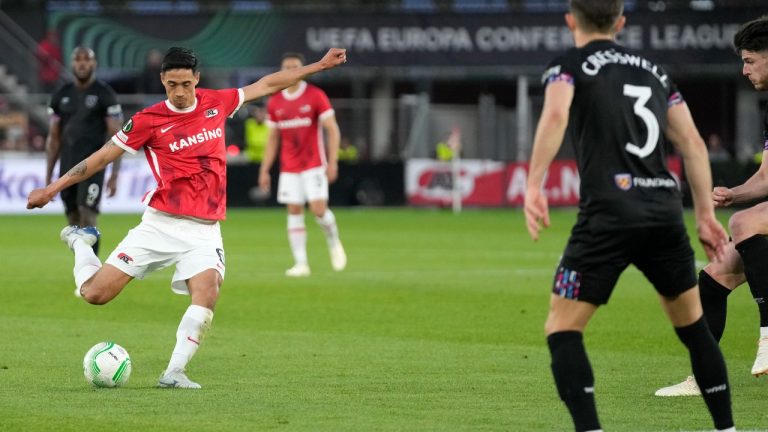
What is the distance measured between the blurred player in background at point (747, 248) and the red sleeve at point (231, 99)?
9.92 ft

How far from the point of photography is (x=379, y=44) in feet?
118

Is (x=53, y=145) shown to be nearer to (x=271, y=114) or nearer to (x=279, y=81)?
(x=271, y=114)

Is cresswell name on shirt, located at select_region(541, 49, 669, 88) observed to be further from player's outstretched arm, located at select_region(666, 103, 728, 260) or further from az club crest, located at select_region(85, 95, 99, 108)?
az club crest, located at select_region(85, 95, 99, 108)

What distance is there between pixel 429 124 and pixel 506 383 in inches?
1058

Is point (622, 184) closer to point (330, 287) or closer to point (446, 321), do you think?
point (446, 321)

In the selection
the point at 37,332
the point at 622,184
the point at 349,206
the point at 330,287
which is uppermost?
the point at 622,184

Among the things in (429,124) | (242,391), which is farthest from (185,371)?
(429,124)

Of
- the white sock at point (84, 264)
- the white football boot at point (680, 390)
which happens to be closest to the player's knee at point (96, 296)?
the white sock at point (84, 264)

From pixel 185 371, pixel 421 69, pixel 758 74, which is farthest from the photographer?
pixel 421 69

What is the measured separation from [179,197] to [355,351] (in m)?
2.22

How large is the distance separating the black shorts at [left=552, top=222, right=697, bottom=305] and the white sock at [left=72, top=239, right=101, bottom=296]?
3.80m

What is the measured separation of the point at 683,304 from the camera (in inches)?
252

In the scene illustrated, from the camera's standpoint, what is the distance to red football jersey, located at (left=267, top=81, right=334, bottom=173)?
55.9 feet

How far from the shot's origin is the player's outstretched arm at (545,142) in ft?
19.7
